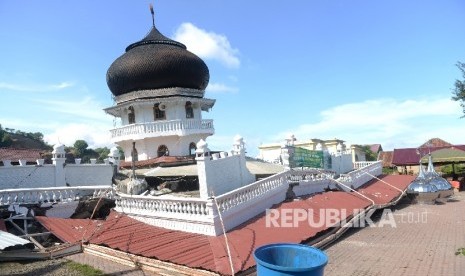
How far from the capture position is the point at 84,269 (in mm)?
7129

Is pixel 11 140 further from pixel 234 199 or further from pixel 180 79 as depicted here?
pixel 234 199

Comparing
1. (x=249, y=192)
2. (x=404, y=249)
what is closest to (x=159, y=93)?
(x=249, y=192)

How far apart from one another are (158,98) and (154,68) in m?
1.57

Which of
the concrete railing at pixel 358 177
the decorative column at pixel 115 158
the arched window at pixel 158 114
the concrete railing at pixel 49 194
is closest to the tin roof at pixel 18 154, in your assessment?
the decorative column at pixel 115 158

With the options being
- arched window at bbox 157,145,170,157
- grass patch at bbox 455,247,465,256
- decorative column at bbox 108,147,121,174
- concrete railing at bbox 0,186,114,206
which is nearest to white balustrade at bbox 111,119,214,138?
Result: arched window at bbox 157,145,170,157

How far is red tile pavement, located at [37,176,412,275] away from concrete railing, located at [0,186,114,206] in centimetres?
157

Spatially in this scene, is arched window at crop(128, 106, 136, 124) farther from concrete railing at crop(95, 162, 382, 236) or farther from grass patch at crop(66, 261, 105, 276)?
grass patch at crop(66, 261, 105, 276)

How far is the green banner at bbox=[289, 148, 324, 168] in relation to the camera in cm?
1445

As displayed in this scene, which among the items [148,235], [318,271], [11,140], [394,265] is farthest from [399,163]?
[11,140]

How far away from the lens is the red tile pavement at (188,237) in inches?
287

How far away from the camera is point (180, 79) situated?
18578mm

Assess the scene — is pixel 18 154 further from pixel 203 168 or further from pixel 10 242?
pixel 203 168

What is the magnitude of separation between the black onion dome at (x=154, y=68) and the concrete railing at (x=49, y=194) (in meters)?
7.49

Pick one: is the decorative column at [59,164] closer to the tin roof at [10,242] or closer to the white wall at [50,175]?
the white wall at [50,175]
